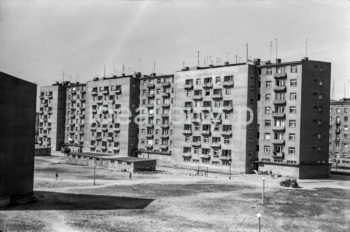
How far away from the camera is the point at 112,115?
404ft

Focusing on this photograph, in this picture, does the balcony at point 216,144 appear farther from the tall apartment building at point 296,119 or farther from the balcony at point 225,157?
the tall apartment building at point 296,119

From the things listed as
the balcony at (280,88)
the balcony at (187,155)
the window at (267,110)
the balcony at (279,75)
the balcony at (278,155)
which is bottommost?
the balcony at (187,155)

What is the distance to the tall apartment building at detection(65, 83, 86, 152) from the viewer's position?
136750mm

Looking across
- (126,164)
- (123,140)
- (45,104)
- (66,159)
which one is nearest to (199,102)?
(126,164)

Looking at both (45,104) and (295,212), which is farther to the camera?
(45,104)

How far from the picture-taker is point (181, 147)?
337 ft

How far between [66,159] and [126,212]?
2548 inches

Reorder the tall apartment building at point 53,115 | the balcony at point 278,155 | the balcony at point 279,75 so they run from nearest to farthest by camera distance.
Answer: the balcony at point 278,155 < the balcony at point 279,75 < the tall apartment building at point 53,115

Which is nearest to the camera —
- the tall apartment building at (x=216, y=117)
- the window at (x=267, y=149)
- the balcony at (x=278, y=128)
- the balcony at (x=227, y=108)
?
the balcony at (x=278, y=128)

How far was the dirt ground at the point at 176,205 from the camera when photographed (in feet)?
139

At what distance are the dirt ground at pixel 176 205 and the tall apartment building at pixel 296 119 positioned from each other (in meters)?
5.37

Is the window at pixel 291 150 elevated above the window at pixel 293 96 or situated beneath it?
situated beneath

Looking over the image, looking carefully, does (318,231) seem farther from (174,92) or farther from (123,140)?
(123,140)

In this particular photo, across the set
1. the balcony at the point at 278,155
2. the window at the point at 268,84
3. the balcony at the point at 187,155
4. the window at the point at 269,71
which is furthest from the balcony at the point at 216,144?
the window at the point at 269,71
